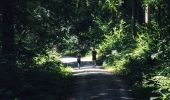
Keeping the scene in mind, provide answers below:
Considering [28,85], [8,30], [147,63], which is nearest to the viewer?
[28,85]

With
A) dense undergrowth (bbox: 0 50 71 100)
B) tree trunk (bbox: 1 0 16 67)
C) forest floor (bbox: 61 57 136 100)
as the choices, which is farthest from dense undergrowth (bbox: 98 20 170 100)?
tree trunk (bbox: 1 0 16 67)

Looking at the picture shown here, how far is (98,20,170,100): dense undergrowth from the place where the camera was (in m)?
19.4

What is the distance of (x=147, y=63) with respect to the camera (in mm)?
25766

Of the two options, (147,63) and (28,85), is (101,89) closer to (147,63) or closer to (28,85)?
(147,63)

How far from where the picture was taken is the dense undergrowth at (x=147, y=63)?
63.7ft

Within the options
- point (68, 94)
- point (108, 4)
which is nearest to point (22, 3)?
point (68, 94)

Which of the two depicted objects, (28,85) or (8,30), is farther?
(8,30)

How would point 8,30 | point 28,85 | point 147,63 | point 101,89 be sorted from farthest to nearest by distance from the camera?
point 147,63
point 101,89
point 8,30
point 28,85

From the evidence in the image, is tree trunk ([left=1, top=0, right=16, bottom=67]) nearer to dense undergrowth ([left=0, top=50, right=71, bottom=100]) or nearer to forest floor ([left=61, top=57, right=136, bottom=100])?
dense undergrowth ([left=0, top=50, right=71, bottom=100])

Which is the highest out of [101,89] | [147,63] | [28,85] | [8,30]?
[8,30]

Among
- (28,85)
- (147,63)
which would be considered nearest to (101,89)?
(147,63)

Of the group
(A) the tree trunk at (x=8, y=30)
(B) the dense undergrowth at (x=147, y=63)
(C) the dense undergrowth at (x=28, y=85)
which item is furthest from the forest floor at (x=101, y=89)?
(A) the tree trunk at (x=8, y=30)

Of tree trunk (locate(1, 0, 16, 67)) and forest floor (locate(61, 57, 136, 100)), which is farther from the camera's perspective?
forest floor (locate(61, 57, 136, 100))

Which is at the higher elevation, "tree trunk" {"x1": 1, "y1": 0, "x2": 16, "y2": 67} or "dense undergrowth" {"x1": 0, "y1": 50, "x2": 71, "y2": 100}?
"tree trunk" {"x1": 1, "y1": 0, "x2": 16, "y2": 67}
